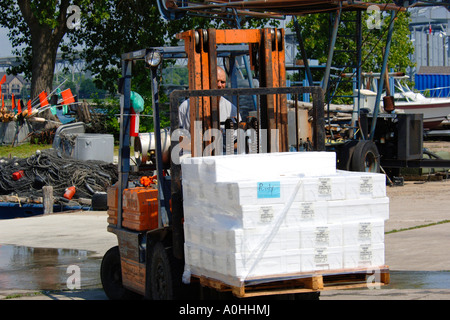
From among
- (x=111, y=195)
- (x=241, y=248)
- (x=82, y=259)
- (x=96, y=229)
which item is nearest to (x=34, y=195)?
(x=96, y=229)

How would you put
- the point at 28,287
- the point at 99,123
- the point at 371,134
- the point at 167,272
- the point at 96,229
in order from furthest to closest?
the point at 99,123 < the point at 371,134 < the point at 96,229 < the point at 28,287 < the point at 167,272

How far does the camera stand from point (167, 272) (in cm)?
629

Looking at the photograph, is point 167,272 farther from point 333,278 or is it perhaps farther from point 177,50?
point 177,50

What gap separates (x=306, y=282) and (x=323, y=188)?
2.34 ft

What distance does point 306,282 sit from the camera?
5570 mm

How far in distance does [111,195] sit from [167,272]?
1737 millimetres

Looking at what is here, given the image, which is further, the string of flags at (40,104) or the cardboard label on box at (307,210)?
the string of flags at (40,104)

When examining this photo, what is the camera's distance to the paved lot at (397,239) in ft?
26.6

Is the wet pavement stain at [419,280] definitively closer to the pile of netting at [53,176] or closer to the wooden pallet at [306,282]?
the wooden pallet at [306,282]

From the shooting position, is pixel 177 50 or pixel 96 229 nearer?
pixel 177 50

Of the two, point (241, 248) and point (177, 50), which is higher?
point (177, 50)

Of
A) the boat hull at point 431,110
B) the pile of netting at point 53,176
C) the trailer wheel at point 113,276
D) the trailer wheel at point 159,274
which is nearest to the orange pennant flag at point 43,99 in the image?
the pile of netting at point 53,176

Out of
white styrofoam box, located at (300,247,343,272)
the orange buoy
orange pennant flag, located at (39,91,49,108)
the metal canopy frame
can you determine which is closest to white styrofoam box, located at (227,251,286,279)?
white styrofoam box, located at (300,247,343,272)

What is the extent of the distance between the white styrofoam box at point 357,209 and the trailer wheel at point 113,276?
3.13m
